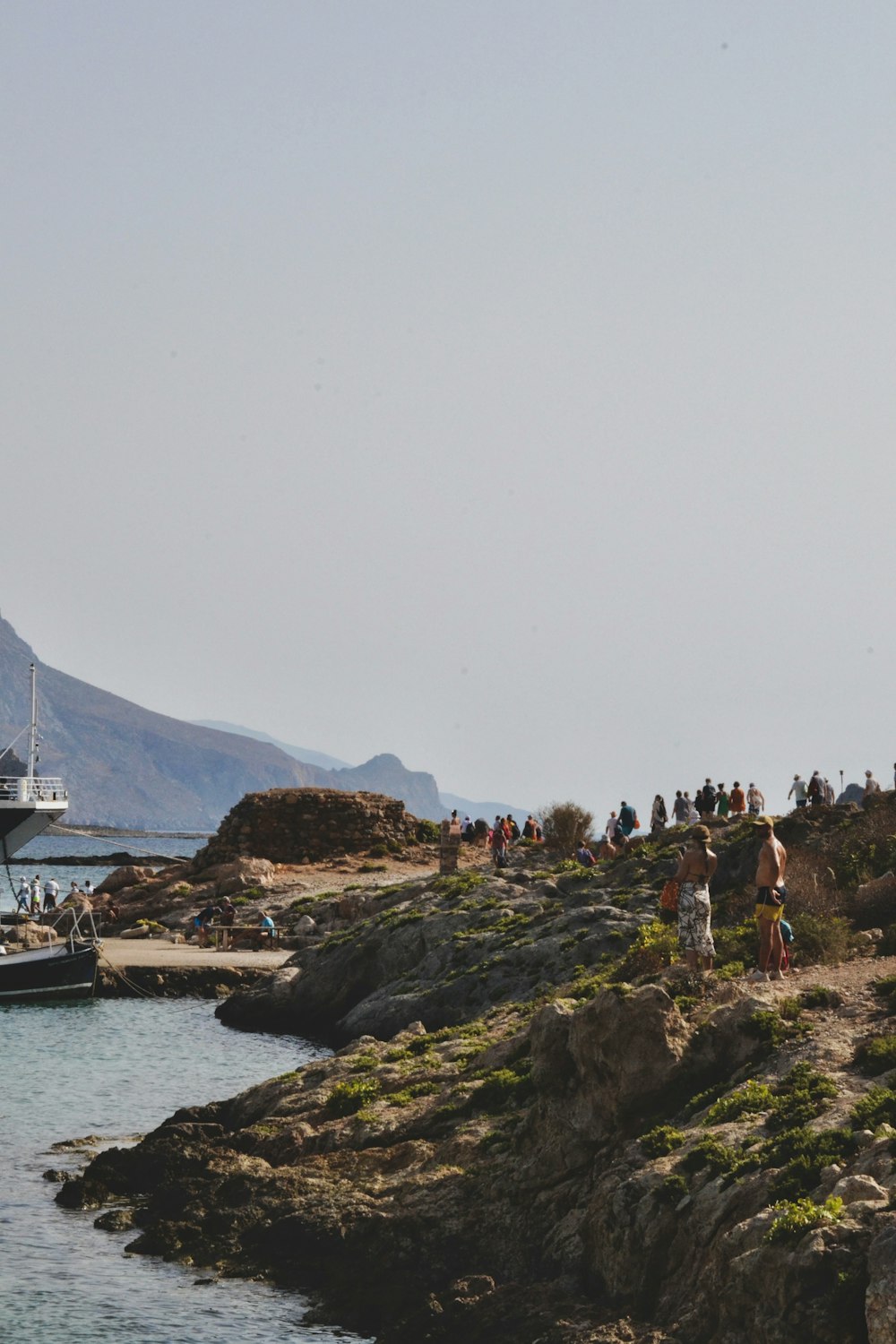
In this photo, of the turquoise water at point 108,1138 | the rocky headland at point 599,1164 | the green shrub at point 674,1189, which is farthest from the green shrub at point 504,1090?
the green shrub at point 674,1189

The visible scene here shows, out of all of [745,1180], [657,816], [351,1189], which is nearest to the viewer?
[745,1180]

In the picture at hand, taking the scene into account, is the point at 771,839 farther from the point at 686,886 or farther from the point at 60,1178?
the point at 60,1178

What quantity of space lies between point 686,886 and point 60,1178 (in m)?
→ 11.7

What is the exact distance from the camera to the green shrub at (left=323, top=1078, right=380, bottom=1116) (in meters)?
25.1

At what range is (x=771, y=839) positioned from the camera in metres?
21.7

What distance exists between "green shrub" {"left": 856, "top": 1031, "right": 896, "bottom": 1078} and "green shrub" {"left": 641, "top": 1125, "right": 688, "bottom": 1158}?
2380 millimetres

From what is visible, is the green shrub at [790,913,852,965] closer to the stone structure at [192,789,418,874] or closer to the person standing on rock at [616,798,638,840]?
the person standing on rock at [616,798,638,840]

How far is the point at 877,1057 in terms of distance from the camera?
18.6 m

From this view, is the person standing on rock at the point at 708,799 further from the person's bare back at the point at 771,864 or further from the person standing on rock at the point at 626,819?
the person's bare back at the point at 771,864

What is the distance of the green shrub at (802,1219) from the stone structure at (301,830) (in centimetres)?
5971

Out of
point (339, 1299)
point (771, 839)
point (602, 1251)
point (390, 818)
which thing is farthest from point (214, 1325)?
point (390, 818)

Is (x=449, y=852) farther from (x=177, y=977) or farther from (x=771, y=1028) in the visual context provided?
(x=771, y=1028)

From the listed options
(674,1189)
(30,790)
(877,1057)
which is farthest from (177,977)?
(30,790)

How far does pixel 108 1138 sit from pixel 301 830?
154 ft
